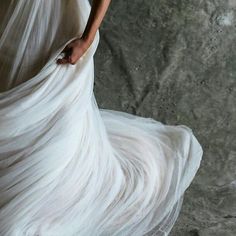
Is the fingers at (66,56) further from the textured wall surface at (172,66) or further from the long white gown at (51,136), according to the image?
the textured wall surface at (172,66)

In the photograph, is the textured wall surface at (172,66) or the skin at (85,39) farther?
the textured wall surface at (172,66)

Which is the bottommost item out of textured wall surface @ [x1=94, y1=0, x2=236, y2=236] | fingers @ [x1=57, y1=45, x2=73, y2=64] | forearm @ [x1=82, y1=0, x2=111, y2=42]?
textured wall surface @ [x1=94, y1=0, x2=236, y2=236]

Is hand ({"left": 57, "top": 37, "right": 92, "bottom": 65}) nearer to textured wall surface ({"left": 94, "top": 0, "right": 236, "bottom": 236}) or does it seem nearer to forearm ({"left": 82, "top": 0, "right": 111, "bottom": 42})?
forearm ({"left": 82, "top": 0, "right": 111, "bottom": 42})

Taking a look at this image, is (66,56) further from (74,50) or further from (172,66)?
(172,66)

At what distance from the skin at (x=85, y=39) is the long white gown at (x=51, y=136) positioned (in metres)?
0.02

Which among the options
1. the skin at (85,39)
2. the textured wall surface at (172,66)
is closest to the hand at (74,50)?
the skin at (85,39)

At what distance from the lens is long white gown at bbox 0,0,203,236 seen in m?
1.28

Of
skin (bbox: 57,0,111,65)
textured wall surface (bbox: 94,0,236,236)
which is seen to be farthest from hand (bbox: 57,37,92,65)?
textured wall surface (bbox: 94,0,236,236)

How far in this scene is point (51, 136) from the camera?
131 cm

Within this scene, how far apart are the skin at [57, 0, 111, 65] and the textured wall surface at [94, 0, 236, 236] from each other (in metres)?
0.84

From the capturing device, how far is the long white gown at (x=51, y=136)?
1.28 m

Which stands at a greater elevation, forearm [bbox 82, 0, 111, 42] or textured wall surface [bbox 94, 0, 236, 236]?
forearm [bbox 82, 0, 111, 42]

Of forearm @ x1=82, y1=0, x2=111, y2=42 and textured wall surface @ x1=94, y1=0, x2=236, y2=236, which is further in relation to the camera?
textured wall surface @ x1=94, y1=0, x2=236, y2=236

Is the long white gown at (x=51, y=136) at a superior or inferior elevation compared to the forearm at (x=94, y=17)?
inferior
